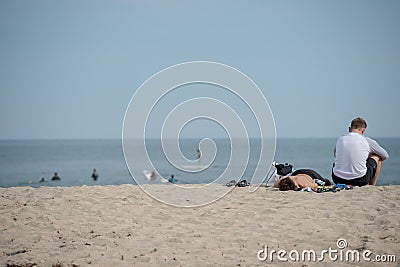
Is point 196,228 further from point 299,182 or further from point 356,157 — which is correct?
point 356,157

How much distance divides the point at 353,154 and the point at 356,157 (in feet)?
0.25

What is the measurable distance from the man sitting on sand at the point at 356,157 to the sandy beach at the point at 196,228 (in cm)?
38

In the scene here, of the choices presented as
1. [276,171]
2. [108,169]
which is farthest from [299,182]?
[108,169]

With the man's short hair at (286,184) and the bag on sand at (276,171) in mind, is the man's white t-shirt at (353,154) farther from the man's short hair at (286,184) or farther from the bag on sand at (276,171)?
the bag on sand at (276,171)

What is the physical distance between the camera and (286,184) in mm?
8734

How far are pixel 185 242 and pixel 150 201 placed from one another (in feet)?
8.16

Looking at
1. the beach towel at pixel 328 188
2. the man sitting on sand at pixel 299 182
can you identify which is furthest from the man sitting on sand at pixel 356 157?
the man sitting on sand at pixel 299 182

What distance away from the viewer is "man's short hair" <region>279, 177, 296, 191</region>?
867 centimetres

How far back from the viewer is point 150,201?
795 centimetres

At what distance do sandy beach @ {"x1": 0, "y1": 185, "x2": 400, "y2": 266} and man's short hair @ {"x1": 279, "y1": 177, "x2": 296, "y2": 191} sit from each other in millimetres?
388

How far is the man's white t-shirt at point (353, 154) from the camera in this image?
8391mm

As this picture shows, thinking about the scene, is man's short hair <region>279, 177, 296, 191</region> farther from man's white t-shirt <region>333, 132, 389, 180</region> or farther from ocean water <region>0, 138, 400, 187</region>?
→ ocean water <region>0, 138, 400, 187</region>

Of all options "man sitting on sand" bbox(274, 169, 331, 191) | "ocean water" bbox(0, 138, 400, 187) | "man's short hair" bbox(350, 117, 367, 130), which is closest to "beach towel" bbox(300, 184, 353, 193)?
"man sitting on sand" bbox(274, 169, 331, 191)

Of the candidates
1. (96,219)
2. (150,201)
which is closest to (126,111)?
(150,201)
